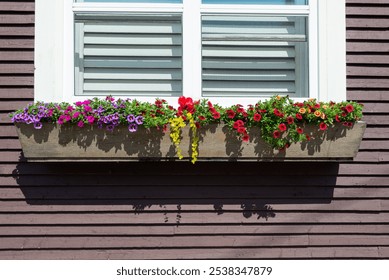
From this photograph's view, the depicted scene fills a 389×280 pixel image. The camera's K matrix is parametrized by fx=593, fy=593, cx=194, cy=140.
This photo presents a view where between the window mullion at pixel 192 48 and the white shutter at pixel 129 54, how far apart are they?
119 millimetres

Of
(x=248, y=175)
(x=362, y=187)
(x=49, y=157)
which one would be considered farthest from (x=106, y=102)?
(x=362, y=187)

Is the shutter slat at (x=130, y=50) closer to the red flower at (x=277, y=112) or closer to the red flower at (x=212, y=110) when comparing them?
the red flower at (x=212, y=110)

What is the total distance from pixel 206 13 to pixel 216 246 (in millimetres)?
1522

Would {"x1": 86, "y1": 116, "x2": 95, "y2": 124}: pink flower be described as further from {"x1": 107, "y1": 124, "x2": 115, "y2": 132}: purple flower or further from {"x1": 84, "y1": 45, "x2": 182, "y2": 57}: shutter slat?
{"x1": 84, "y1": 45, "x2": 182, "y2": 57}: shutter slat

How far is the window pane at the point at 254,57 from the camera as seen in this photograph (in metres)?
4.01

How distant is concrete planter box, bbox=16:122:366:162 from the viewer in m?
3.59

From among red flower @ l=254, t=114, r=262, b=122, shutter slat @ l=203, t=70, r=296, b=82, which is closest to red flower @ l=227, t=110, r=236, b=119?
red flower @ l=254, t=114, r=262, b=122

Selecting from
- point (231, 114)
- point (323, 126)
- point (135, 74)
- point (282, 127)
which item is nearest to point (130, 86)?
point (135, 74)

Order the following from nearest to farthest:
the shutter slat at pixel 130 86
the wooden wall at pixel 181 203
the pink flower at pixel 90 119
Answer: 1. the pink flower at pixel 90 119
2. the wooden wall at pixel 181 203
3. the shutter slat at pixel 130 86

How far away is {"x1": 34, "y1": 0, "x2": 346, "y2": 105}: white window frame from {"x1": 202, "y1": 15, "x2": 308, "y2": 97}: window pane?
0.36 ft

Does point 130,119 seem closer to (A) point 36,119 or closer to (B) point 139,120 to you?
(B) point 139,120

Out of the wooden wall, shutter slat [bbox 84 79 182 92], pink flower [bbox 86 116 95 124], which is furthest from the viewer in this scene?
shutter slat [bbox 84 79 182 92]

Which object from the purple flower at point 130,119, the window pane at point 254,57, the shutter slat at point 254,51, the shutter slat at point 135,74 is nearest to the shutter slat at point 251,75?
the window pane at point 254,57

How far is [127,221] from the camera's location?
377cm
